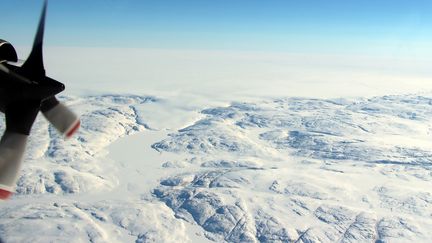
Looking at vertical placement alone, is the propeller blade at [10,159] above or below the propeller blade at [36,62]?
below

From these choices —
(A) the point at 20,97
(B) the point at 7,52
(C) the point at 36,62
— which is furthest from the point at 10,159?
(B) the point at 7,52

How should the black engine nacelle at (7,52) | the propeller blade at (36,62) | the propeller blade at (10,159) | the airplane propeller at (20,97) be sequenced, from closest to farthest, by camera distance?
1. the propeller blade at (10,159)
2. the airplane propeller at (20,97)
3. the propeller blade at (36,62)
4. the black engine nacelle at (7,52)

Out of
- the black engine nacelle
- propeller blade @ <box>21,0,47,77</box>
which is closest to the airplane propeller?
propeller blade @ <box>21,0,47,77</box>

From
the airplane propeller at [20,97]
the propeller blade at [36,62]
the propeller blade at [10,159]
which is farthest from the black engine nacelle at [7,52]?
the propeller blade at [10,159]

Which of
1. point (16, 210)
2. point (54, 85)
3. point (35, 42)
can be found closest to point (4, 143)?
point (54, 85)

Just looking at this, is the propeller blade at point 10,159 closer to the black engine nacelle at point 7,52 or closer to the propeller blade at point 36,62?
the propeller blade at point 36,62

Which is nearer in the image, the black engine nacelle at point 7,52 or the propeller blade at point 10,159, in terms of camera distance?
the propeller blade at point 10,159

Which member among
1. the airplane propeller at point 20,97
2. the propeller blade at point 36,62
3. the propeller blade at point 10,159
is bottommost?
the propeller blade at point 10,159

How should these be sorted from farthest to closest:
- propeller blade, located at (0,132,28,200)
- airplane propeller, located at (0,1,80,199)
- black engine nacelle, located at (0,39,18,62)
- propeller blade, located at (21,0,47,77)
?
1. black engine nacelle, located at (0,39,18,62)
2. propeller blade, located at (21,0,47,77)
3. airplane propeller, located at (0,1,80,199)
4. propeller blade, located at (0,132,28,200)

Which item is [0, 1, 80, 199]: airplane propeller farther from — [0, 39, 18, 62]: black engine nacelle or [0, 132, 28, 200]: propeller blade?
[0, 39, 18, 62]: black engine nacelle
